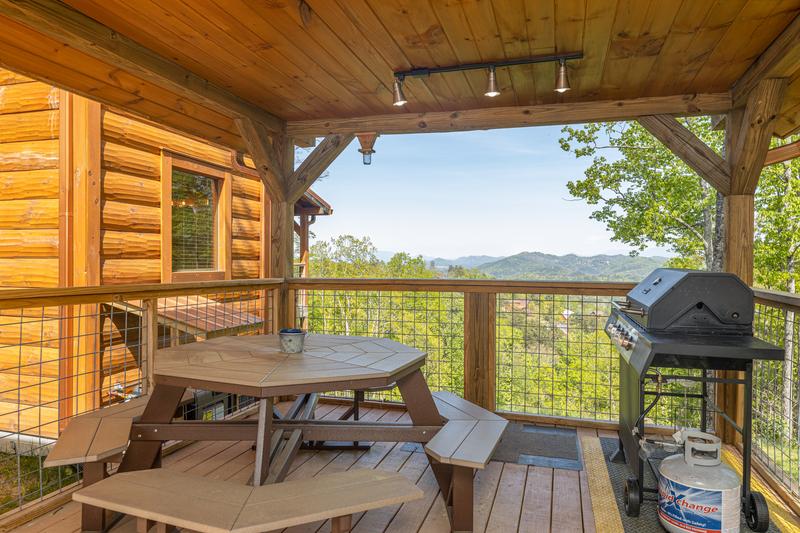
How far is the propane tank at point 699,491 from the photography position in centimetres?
193

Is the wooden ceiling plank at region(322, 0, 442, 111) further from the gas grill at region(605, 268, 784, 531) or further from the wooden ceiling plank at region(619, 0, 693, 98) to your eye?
the gas grill at region(605, 268, 784, 531)

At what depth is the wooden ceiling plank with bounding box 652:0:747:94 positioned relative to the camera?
2.26m

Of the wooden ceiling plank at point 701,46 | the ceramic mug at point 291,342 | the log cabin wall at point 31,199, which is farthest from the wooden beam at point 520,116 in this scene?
the ceramic mug at point 291,342

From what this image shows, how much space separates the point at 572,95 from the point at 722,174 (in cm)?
112

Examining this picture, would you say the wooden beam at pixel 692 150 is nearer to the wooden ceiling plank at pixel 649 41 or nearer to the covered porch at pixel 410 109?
the covered porch at pixel 410 109

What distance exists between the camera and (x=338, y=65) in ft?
9.80

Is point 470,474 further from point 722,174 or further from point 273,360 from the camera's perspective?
point 722,174

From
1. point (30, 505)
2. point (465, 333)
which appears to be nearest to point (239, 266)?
point (465, 333)

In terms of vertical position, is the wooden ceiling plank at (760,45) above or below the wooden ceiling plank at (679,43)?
below

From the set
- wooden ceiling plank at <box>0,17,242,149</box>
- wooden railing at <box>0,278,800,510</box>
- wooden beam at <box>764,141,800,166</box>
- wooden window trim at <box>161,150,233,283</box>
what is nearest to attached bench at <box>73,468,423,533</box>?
wooden railing at <box>0,278,800,510</box>

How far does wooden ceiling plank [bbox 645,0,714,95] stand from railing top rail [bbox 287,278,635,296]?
1352 mm

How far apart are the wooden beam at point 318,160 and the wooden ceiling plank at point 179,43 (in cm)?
61

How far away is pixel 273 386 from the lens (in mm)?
1838

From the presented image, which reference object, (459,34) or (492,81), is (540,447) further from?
(459,34)
